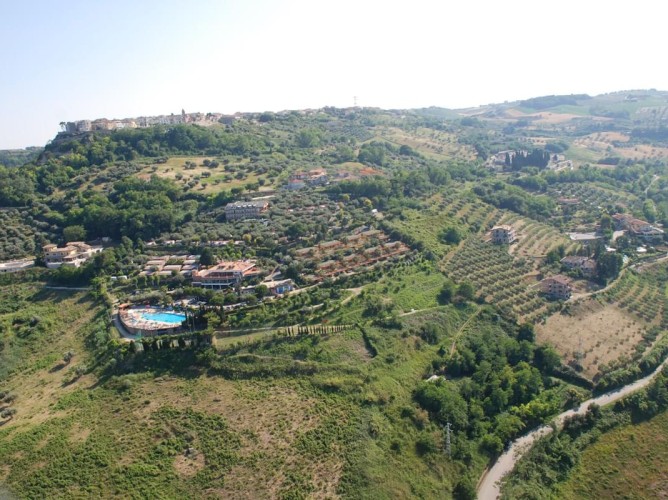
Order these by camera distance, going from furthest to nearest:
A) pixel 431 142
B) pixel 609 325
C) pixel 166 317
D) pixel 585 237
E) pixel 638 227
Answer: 1. pixel 431 142
2. pixel 638 227
3. pixel 585 237
4. pixel 609 325
5. pixel 166 317

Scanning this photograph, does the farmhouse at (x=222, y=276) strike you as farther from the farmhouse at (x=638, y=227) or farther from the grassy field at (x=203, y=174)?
the farmhouse at (x=638, y=227)

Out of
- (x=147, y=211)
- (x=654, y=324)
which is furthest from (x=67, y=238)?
(x=654, y=324)

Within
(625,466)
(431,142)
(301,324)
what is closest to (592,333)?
(625,466)

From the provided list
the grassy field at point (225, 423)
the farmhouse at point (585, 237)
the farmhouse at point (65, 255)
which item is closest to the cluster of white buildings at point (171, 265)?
the farmhouse at point (65, 255)

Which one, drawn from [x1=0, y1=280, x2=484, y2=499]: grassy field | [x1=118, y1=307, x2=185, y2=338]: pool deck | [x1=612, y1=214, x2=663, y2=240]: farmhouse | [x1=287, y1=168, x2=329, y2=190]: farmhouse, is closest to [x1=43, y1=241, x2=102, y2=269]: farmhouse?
[x1=0, y1=280, x2=484, y2=499]: grassy field

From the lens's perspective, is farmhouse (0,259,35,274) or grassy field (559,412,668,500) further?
farmhouse (0,259,35,274)

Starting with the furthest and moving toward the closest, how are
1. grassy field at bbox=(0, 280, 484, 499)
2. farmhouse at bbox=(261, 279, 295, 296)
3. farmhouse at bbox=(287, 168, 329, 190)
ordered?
farmhouse at bbox=(287, 168, 329, 190) < farmhouse at bbox=(261, 279, 295, 296) < grassy field at bbox=(0, 280, 484, 499)

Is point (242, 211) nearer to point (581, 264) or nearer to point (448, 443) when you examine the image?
point (448, 443)

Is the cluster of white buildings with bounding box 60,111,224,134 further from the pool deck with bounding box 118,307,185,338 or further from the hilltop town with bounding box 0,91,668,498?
the pool deck with bounding box 118,307,185,338
